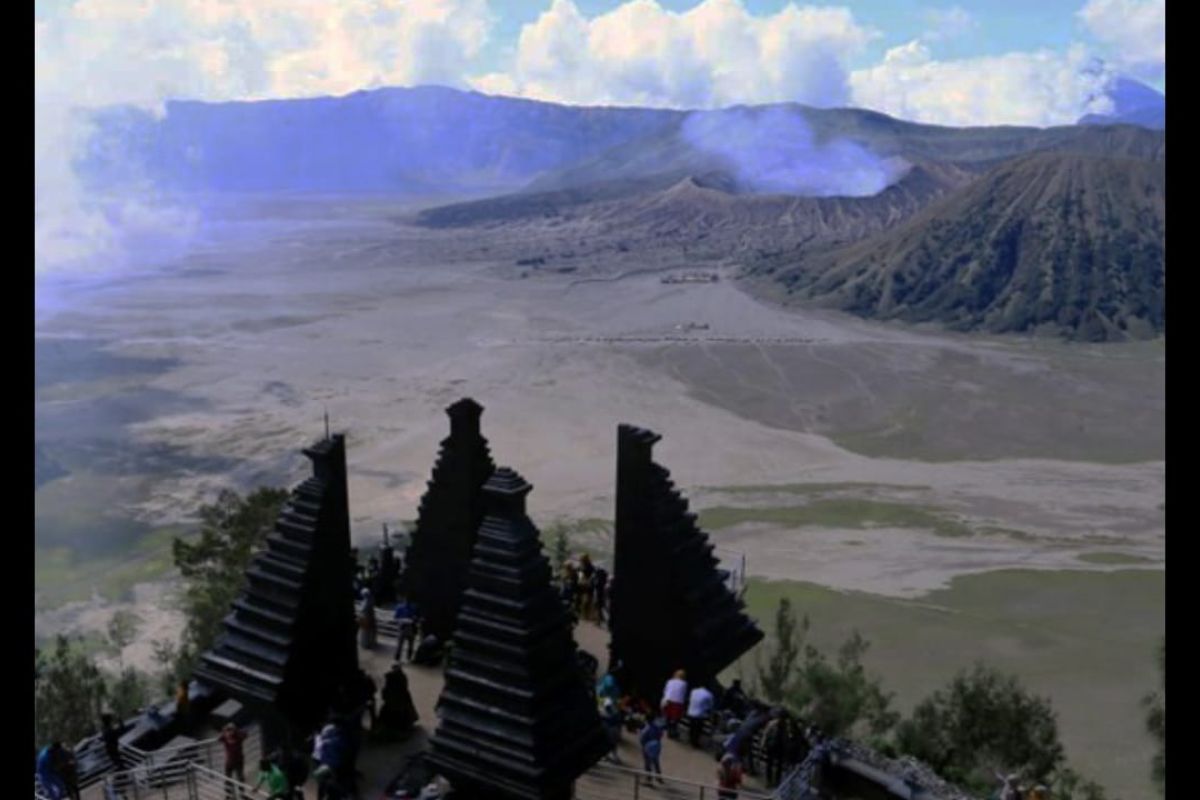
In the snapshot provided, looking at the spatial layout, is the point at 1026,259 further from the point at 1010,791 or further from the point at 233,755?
the point at 233,755

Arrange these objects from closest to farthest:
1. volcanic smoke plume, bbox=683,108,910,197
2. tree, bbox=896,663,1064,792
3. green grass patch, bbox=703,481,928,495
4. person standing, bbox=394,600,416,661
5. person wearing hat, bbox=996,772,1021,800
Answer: person wearing hat, bbox=996,772,1021,800 < person standing, bbox=394,600,416,661 < tree, bbox=896,663,1064,792 < green grass patch, bbox=703,481,928,495 < volcanic smoke plume, bbox=683,108,910,197

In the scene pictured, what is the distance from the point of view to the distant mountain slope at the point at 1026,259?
242ft

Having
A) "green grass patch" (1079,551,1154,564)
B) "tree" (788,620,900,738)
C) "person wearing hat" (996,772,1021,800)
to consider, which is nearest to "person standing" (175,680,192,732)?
"tree" (788,620,900,738)

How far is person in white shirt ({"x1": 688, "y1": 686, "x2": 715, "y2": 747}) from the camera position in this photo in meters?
11.5

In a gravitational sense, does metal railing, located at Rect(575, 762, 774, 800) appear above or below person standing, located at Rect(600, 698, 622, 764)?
below

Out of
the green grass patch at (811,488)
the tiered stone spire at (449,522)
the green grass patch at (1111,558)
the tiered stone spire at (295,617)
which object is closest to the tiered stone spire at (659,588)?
the tiered stone spire at (449,522)

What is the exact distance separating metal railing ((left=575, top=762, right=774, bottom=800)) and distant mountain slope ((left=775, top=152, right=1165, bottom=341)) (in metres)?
66.5

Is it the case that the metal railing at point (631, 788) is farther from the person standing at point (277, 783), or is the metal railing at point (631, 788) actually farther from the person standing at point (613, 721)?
the person standing at point (277, 783)

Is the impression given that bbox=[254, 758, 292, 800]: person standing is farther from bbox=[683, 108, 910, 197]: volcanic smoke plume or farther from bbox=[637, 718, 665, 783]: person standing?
bbox=[683, 108, 910, 197]: volcanic smoke plume

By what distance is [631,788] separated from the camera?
10.8 m

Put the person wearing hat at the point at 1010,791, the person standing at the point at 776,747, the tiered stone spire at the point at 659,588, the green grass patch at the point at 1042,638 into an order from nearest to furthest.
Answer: the person wearing hat at the point at 1010,791, the person standing at the point at 776,747, the tiered stone spire at the point at 659,588, the green grass patch at the point at 1042,638

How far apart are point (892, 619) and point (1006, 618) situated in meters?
2.89

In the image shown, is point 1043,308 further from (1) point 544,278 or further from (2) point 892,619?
(2) point 892,619

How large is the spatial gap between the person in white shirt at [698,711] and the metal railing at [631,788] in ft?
2.86
